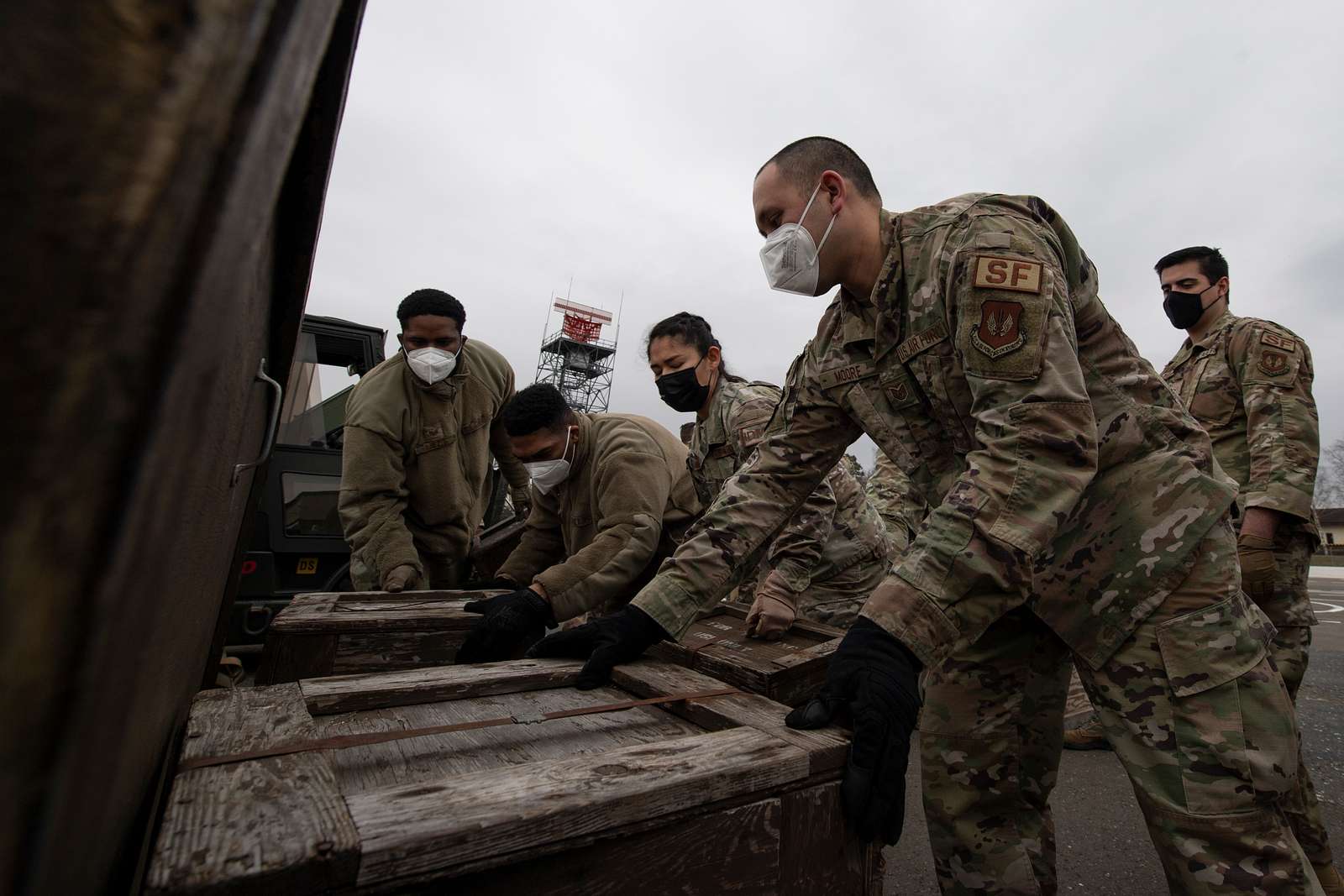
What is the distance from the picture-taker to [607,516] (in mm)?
2723

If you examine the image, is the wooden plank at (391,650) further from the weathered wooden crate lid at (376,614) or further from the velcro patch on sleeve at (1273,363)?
the velcro patch on sleeve at (1273,363)

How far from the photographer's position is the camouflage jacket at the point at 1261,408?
2.67 metres

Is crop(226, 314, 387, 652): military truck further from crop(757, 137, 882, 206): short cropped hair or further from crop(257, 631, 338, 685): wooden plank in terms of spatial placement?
crop(757, 137, 882, 206): short cropped hair

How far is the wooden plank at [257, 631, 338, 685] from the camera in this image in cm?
189

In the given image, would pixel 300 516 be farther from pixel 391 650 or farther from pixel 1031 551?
pixel 1031 551

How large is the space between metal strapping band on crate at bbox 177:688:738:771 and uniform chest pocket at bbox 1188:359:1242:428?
2.88 meters

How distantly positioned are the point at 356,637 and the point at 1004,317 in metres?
1.82

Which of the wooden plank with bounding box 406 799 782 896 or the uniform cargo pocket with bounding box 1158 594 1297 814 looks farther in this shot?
the uniform cargo pocket with bounding box 1158 594 1297 814

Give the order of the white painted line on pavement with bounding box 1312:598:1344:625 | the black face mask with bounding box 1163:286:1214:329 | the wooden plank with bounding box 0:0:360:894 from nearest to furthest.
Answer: the wooden plank with bounding box 0:0:360:894, the black face mask with bounding box 1163:286:1214:329, the white painted line on pavement with bounding box 1312:598:1344:625

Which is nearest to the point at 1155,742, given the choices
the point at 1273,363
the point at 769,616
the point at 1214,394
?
the point at 769,616

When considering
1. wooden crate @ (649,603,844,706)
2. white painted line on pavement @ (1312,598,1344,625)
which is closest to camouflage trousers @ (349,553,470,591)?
wooden crate @ (649,603,844,706)

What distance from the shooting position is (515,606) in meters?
2.01

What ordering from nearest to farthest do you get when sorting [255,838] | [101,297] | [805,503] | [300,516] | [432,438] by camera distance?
[101,297] → [255,838] → [805,503] → [432,438] → [300,516]

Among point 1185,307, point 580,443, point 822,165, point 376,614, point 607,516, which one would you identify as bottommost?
point 376,614
